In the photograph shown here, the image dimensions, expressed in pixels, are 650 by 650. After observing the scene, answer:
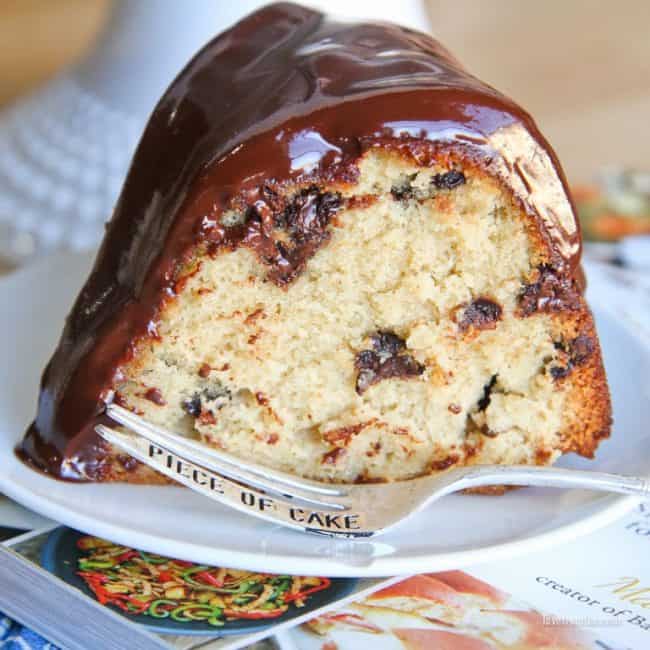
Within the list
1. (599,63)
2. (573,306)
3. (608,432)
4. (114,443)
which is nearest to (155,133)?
(114,443)

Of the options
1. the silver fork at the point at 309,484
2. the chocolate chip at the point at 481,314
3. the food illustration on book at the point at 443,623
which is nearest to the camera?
the food illustration on book at the point at 443,623

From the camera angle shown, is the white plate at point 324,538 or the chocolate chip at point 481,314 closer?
the white plate at point 324,538

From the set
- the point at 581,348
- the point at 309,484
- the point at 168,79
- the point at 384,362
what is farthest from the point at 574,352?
the point at 168,79

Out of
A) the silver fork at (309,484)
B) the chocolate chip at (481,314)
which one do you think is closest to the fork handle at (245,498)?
the silver fork at (309,484)

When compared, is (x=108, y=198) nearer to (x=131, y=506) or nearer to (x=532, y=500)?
(x=131, y=506)

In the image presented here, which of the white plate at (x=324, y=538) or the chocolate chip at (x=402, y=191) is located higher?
the chocolate chip at (x=402, y=191)

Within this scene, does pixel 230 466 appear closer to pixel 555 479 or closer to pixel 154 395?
pixel 154 395

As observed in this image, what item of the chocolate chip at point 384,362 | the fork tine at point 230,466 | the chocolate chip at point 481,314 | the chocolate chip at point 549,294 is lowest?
the fork tine at point 230,466

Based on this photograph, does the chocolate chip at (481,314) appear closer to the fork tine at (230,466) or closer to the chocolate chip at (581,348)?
the chocolate chip at (581,348)
